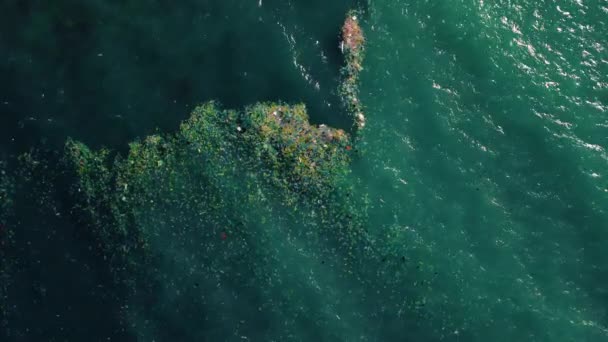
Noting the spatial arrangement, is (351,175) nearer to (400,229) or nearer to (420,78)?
(400,229)

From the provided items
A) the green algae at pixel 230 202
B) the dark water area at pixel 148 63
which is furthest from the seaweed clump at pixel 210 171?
the dark water area at pixel 148 63

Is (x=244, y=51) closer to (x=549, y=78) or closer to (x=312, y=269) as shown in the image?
(x=312, y=269)

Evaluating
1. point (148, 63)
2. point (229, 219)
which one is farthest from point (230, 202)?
point (148, 63)

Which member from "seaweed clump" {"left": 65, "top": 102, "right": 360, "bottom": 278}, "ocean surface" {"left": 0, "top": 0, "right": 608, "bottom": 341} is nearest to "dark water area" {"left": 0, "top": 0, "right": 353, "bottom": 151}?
"ocean surface" {"left": 0, "top": 0, "right": 608, "bottom": 341}

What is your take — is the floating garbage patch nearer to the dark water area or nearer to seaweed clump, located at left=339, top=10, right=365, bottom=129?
seaweed clump, located at left=339, top=10, right=365, bottom=129

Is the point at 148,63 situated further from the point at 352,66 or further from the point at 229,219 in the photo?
the point at 352,66

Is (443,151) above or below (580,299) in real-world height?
above

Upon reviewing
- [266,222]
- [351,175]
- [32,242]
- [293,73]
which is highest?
[293,73]

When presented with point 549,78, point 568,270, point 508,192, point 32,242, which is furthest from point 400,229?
point 32,242
